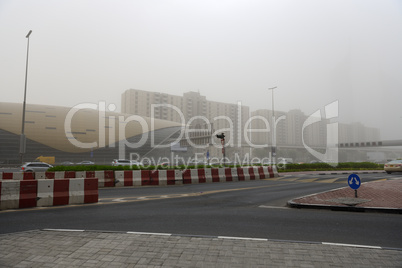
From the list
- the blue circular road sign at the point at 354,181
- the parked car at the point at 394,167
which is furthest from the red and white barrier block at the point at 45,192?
the parked car at the point at 394,167

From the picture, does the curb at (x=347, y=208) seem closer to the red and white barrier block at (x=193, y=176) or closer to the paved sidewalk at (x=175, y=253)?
the paved sidewalk at (x=175, y=253)

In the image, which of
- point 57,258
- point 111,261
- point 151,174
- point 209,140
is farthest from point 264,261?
point 209,140

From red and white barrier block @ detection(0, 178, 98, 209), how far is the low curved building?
5519 centimetres

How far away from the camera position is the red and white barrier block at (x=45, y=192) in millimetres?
8031

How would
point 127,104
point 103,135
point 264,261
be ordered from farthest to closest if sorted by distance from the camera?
point 127,104, point 103,135, point 264,261

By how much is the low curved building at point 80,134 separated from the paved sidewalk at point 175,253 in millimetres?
60354

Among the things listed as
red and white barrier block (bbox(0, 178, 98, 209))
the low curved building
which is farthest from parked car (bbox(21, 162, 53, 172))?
the low curved building

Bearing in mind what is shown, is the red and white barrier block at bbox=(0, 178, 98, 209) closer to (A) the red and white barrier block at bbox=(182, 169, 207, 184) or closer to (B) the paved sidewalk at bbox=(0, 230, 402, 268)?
(B) the paved sidewalk at bbox=(0, 230, 402, 268)

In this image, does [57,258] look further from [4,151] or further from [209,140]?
[4,151]

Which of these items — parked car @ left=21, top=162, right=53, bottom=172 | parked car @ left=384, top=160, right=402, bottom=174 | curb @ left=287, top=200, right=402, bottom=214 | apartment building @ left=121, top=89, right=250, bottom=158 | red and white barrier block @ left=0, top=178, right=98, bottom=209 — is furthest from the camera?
apartment building @ left=121, top=89, right=250, bottom=158

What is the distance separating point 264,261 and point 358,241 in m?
2.08

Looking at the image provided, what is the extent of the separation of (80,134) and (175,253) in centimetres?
7468

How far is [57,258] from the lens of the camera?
12.5ft

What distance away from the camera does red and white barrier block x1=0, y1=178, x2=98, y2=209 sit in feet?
26.3
